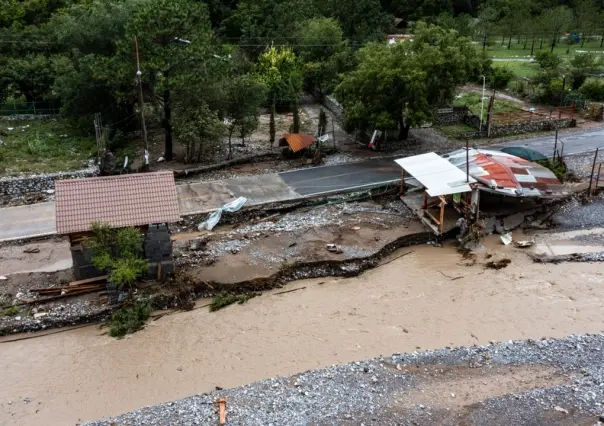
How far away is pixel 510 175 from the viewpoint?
23.4m

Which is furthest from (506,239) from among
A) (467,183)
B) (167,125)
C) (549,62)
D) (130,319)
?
(549,62)

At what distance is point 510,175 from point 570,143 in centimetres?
1198

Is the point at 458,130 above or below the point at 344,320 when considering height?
above

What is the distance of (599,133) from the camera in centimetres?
3456

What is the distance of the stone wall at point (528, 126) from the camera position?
3431cm

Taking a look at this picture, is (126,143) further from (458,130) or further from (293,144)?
(458,130)

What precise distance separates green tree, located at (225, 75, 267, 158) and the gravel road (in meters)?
17.8

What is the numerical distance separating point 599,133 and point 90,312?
3179 centimetres

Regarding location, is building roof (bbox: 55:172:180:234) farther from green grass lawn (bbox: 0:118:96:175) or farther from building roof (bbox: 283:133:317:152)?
building roof (bbox: 283:133:317:152)

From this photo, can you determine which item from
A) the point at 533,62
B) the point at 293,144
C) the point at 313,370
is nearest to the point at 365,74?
the point at 293,144

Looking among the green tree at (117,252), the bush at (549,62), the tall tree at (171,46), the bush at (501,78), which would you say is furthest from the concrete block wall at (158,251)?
the bush at (549,62)

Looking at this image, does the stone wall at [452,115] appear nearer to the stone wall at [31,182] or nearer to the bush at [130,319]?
the stone wall at [31,182]

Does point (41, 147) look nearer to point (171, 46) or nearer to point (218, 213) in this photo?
point (171, 46)

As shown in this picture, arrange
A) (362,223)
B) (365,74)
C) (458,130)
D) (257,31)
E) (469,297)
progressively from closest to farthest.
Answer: (469,297), (362,223), (365,74), (458,130), (257,31)
